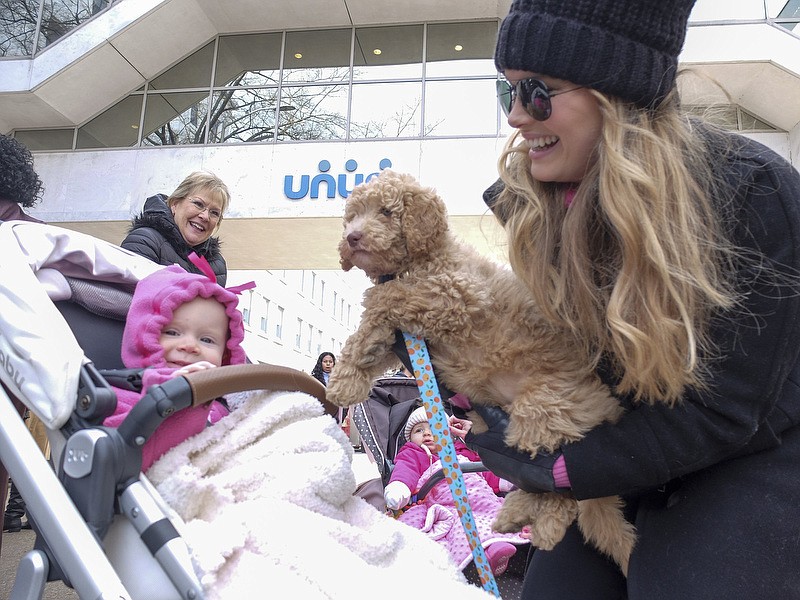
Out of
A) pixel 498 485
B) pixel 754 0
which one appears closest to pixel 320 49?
pixel 754 0

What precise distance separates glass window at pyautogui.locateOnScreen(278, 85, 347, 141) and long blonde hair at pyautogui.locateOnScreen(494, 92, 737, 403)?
11265mm

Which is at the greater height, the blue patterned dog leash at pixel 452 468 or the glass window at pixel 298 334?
the blue patterned dog leash at pixel 452 468

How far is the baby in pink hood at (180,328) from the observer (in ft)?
6.83

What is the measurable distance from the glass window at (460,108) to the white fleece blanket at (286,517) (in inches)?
415

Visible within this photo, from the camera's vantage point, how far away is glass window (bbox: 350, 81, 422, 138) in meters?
12.2

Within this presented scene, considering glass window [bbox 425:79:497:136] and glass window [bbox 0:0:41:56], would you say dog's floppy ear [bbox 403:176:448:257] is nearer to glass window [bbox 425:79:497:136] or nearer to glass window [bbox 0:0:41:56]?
glass window [bbox 425:79:497:136]

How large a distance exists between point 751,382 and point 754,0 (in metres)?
12.3

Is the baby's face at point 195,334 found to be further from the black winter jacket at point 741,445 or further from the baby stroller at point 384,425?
the black winter jacket at point 741,445

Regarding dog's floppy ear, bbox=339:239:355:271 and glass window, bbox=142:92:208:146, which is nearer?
dog's floppy ear, bbox=339:239:355:271

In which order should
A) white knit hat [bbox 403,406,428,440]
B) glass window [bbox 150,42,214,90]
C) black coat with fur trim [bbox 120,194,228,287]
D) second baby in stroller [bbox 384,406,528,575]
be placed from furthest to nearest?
1. glass window [bbox 150,42,214,90]
2. white knit hat [bbox 403,406,428,440]
3. black coat with fur trim [bbox 120,194,228,287]
4. second baby in stroller [bbox 384,406,528,575]

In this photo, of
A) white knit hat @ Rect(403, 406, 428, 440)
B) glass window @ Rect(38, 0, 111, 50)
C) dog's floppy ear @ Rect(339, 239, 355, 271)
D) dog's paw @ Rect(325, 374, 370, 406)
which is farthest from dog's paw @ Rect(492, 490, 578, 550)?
glass window @ Rect(38, 0, 111, 50)

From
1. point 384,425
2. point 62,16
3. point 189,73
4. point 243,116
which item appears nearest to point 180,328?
point 384,425

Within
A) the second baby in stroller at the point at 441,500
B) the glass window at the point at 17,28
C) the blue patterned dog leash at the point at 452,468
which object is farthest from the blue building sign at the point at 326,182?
the blue patterned dog leash at the point at 452,468

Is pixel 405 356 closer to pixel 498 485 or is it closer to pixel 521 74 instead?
pixel 521 74
